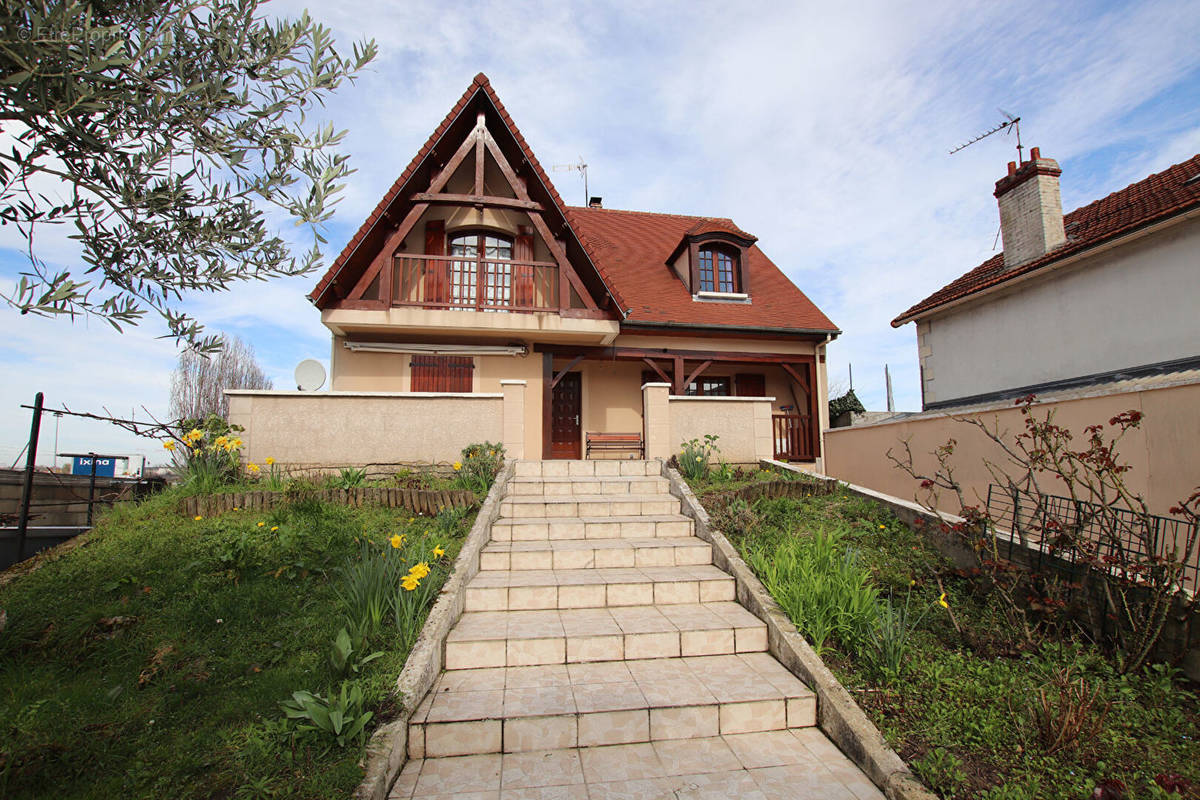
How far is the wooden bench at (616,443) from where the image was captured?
12.9 m

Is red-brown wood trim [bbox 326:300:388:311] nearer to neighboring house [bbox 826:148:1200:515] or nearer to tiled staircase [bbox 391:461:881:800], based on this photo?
tiled staircase [bbox 391:461:881:800]

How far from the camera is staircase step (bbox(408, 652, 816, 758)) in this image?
321cm

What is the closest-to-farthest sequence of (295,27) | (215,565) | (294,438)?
(295,27), (215,565), (294,438)

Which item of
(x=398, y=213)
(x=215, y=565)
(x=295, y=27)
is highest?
(x=398, y=213)

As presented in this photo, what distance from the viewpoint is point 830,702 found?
11.2 ft

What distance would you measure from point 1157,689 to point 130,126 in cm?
629

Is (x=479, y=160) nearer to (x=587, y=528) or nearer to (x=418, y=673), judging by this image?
(x=587, y=528)

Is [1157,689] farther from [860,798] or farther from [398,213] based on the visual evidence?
[398,213]

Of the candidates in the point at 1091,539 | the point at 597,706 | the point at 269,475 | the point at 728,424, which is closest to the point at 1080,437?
the point at 1091,539

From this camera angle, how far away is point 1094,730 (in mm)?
2928

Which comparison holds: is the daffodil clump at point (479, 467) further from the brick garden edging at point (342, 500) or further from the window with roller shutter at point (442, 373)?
the window with roller shutter at point (442, 373)

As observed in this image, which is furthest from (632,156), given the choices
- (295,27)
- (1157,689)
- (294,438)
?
(1157,689)

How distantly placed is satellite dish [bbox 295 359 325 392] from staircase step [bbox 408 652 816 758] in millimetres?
7963

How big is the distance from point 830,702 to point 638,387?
10.7 metres
